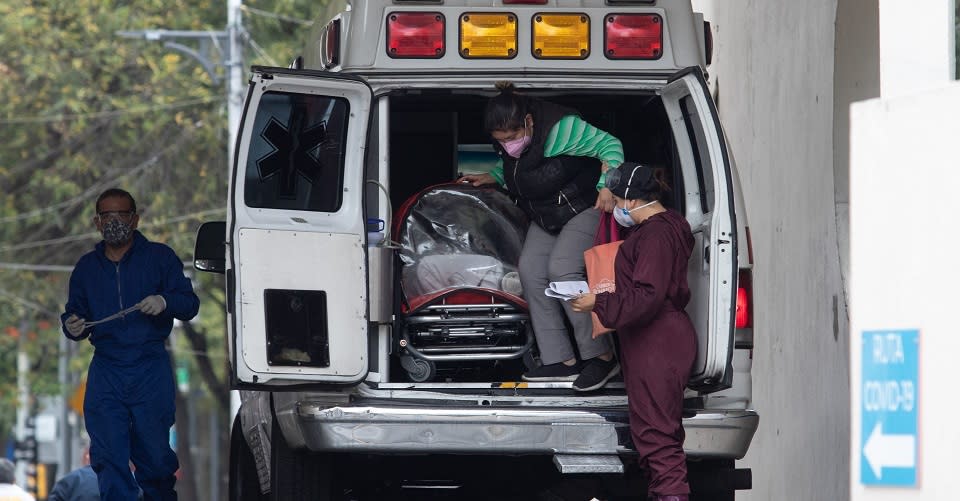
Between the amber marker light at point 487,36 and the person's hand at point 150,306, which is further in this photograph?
the person's hand at point 150,306

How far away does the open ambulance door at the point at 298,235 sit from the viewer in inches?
246

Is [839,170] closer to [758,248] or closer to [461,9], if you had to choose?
[758,248]

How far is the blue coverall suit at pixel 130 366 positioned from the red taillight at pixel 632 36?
270 cm

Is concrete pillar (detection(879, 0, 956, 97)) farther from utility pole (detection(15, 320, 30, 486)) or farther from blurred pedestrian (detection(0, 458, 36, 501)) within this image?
utility pole (detection(15, 320, 30, 486))

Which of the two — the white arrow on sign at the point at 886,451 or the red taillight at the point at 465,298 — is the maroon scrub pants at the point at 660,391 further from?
the white arrow on sign at the point at 886,451

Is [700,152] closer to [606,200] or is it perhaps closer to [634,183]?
[634,183]

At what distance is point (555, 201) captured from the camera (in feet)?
23.1

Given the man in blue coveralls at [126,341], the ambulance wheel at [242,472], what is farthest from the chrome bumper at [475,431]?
the man in blue coveralls at [126,341]

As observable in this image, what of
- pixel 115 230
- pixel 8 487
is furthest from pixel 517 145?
pixel 8 487

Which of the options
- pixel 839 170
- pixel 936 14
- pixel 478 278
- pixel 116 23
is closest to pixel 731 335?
pixel 478 278

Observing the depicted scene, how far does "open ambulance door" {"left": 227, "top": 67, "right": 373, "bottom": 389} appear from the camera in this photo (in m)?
6.26

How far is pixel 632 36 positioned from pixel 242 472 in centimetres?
303

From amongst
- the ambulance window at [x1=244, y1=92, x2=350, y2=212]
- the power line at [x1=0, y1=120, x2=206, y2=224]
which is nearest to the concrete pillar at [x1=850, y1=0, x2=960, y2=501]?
the ambulance window at [x1=244, y1=92, x2=350, y2=212]

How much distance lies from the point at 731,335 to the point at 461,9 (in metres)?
1.62
